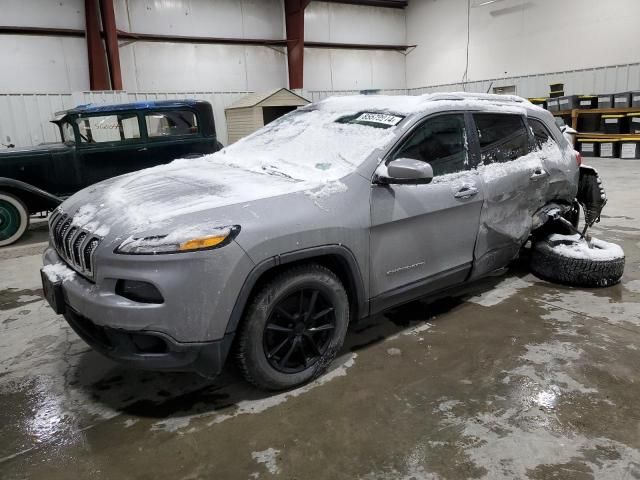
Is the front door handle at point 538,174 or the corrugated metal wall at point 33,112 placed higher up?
the corrugated metal wall at point 33,112

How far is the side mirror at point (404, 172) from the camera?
8.11 feet

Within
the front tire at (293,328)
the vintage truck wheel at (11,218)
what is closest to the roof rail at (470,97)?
the front tire at (293,328)

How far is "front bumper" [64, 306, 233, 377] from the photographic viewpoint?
6.73 feet

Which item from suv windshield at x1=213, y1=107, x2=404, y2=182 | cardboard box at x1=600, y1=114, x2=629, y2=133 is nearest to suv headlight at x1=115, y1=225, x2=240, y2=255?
suv windshield at x1=213, y1=107, x2=404, y2=182

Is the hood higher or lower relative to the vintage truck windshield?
lower

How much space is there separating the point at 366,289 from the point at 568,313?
1.68 m

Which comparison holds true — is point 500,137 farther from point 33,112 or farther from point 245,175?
point 33,112

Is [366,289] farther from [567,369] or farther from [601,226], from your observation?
[601,226]

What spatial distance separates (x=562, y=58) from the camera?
14.8m

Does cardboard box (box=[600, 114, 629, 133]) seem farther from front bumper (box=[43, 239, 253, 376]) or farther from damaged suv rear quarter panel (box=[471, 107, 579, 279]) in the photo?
front bumper (box=[43, 239, 253, 376])

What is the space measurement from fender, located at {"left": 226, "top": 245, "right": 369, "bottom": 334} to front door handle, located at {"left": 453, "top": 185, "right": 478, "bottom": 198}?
3.01ft

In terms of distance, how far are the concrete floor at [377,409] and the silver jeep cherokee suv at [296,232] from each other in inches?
11.6

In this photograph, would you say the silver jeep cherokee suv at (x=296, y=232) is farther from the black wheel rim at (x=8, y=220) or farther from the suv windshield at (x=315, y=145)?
the black wheel rim at (x=8, y=220)

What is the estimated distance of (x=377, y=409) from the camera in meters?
2.28
